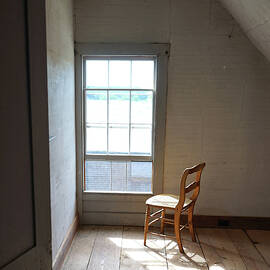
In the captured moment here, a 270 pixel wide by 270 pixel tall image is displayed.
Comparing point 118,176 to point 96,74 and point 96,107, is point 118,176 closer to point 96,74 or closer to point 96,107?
point 96,107

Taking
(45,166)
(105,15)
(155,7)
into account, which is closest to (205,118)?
(155,7)

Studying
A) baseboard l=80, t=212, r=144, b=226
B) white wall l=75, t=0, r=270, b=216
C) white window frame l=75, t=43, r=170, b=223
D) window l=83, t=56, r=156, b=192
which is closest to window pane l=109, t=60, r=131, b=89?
window l=83, t=56, r=156, b=192

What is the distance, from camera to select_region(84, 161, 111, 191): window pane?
10.2 ft

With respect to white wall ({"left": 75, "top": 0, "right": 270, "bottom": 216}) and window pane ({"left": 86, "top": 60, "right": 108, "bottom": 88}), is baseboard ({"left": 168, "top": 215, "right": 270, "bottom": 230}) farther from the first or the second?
window pane ({"left": 86, "top": 60, "right": 108, "bottom": 88})

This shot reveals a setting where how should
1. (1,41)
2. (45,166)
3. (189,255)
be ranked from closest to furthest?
(1,41), (45,166), (189,255)

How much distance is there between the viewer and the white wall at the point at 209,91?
2.82 m

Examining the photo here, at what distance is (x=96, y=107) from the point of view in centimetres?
303

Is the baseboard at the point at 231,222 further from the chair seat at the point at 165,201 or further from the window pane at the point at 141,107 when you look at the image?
the window pane at the point at 141,107

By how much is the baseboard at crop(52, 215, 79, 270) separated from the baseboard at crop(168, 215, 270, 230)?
3.44 feet

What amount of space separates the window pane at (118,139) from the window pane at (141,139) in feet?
0.22

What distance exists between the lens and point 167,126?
2982 millimetres

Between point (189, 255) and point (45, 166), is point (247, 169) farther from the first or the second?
point (45, 166)

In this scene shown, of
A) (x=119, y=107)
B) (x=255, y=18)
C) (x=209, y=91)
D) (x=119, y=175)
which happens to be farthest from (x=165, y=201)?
(x=255, y=18)

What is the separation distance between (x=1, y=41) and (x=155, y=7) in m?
2.20
